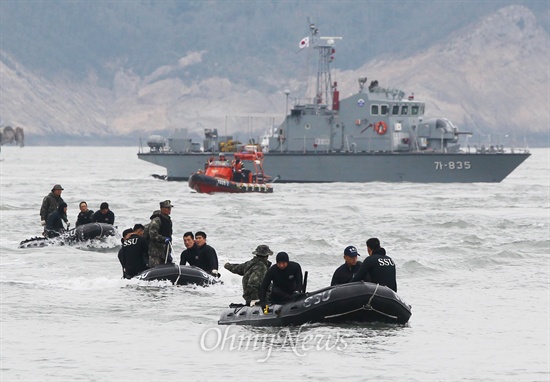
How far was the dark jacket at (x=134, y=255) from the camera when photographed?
25.3 m

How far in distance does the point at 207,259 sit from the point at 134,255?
60.4 inches

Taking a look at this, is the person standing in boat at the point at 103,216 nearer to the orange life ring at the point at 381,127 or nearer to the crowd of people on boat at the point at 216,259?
the crowd of people on boat at the point at 216,259

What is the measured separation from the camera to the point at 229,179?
220 feet

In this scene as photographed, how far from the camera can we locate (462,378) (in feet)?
58.7

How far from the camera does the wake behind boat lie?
6550cm

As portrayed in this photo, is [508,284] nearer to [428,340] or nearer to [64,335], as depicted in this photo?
[428,340]

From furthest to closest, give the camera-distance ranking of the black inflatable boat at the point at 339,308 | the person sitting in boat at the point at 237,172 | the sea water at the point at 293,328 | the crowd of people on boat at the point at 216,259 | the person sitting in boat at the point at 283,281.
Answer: the person sitting in boat at the point at 237,172 < the person sitting in boat at the point at 283,281 < the crowd of people on boat at the point at 216,259 < the black inflatable boat at the point at 339,308 < the sea water at the point at 293,328

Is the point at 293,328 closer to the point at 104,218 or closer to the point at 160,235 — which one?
the point at 160,235

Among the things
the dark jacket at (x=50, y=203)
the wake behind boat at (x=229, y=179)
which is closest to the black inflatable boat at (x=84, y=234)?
the dark jacket at (x=50, y=203)

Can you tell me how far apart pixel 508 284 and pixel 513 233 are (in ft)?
50.0

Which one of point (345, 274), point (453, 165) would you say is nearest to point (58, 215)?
point (345, 274)

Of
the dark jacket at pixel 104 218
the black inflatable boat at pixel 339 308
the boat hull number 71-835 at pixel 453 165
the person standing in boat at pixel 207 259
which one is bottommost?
the black inflatable boat at pixel 339 308

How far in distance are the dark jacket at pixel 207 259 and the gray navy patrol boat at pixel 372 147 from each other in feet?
161

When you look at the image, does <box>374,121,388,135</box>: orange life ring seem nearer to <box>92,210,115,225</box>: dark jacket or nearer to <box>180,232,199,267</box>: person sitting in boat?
<box>92,210,115,225</box>: dark jacket
